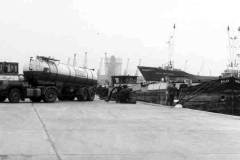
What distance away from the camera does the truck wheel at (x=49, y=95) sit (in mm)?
28370

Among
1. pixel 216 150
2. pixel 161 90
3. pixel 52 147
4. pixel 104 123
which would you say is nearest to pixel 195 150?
pixel 216 150

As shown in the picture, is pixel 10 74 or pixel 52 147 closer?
pixel 52 147

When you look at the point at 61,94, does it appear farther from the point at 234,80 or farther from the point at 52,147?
the point at 52,147

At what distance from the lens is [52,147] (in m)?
9.36

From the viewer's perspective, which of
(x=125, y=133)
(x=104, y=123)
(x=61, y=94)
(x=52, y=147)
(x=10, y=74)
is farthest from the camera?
(x=61, y=94)

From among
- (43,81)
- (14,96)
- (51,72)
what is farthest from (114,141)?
(51,72)

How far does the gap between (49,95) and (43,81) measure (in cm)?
104

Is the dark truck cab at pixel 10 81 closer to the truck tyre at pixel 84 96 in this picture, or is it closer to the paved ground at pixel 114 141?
the truck tyre at pixel 84 96

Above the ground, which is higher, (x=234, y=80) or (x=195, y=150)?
(x=234, y=80)

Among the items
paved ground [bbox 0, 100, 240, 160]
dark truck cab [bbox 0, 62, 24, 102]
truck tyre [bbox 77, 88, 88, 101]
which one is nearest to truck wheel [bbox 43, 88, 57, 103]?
dark truck cab [bbox 0, 62, 24, 102]

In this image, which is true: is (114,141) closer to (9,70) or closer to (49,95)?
(9,70)

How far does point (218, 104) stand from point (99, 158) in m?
26.0

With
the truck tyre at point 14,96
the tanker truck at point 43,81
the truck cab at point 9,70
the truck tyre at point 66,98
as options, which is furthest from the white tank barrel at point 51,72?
the truck tyre at point 14,96

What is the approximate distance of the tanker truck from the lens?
26.7m
